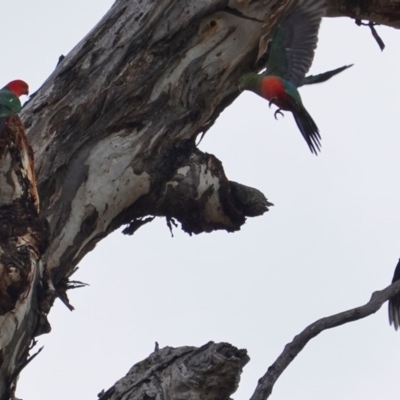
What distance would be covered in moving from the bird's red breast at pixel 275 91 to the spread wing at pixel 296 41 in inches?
1.9

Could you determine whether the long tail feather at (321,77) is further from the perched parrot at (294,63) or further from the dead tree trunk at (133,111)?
the dead tree trunk at (133,111)

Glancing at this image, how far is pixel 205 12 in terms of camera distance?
3910 millimetres

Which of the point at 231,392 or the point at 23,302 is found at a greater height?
the point at 23,302

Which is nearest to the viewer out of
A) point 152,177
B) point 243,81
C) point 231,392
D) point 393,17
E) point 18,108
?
point 231,392

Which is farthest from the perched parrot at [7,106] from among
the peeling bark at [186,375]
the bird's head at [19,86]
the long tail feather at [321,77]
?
the long tail feather at [321,77]

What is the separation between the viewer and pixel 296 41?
4.98 metres

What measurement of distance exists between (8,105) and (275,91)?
6.13ft

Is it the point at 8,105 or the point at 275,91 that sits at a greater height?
the point at 275,91

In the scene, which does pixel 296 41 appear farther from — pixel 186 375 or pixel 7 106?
pixel 186 375

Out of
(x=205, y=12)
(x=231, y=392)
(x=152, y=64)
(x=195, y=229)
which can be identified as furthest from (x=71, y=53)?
(x=231, y=392)

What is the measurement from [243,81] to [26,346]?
180cm

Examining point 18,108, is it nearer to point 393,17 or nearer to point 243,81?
point 243,81

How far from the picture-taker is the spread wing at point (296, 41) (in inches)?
182

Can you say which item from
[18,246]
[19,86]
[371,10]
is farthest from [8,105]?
[371,10]
